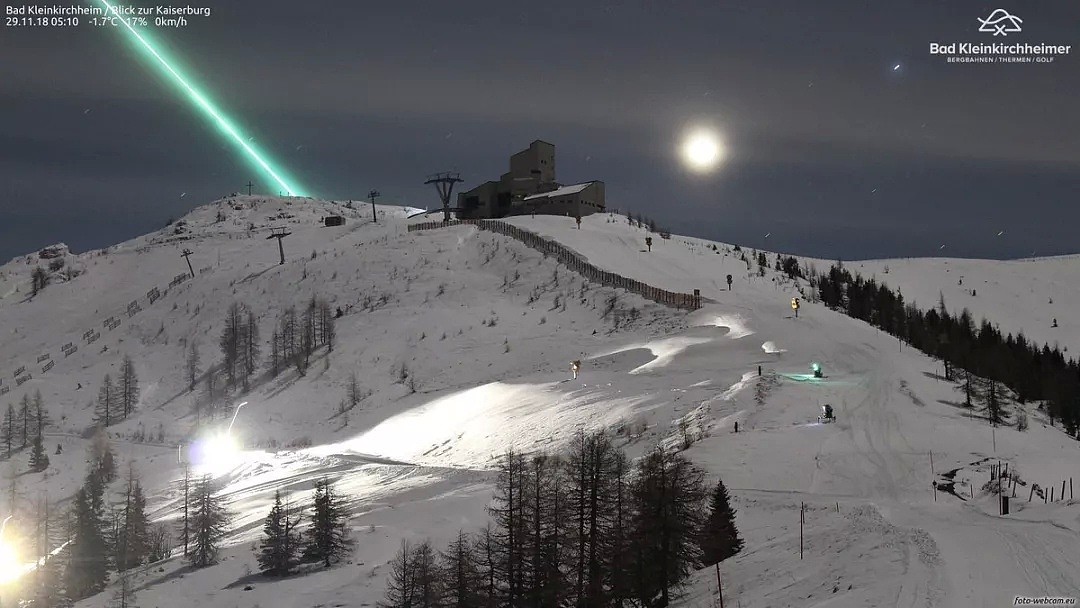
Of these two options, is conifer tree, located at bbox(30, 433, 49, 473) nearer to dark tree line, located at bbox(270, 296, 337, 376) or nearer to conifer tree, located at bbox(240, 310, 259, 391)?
conifer tree, located at bbox(240, 310, 259, 391)

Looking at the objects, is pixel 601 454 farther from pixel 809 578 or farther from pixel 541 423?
pixel 541 423

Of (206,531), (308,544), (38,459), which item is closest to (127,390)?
(38,459)

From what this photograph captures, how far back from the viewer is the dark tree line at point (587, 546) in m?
23.8

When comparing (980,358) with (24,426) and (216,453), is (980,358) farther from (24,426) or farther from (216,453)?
(24,426)

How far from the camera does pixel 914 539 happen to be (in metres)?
21.3

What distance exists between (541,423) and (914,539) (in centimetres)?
2279

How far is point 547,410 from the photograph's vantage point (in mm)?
44344

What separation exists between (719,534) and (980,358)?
49.3 m

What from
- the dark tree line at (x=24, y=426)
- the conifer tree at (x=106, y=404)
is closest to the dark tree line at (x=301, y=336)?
the conifer tree at (x=106, y=404)

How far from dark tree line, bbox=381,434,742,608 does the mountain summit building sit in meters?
76.6

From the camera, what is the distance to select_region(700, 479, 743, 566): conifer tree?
76.5 feet

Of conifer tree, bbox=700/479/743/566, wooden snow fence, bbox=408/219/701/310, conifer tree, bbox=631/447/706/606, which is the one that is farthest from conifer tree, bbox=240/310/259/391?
conifer tree, bbox=700/479/743/566

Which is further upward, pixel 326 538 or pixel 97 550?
pixel 326 538

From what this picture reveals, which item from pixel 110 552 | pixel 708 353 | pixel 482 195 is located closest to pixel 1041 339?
pixel 482 195
